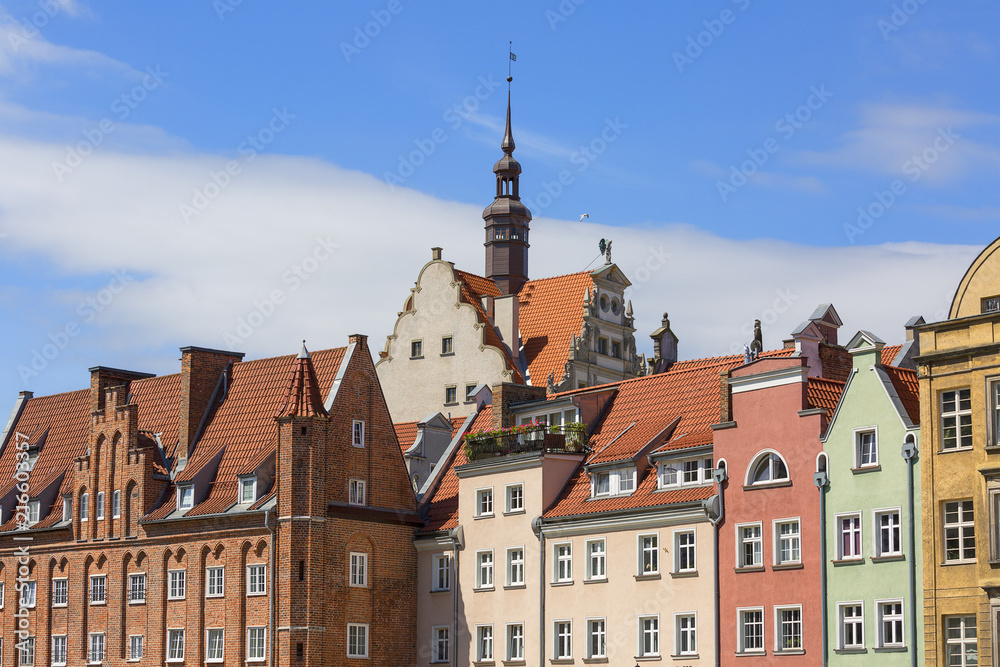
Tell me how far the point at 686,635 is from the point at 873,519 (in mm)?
10032

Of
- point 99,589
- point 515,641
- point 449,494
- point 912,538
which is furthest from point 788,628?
point 99,589

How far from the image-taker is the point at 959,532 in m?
57.4

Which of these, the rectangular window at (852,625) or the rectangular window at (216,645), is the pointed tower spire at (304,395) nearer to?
the rectangular window at (216,645)

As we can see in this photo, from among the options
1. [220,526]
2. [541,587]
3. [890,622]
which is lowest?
[890,622]

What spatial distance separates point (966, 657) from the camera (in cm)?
5653

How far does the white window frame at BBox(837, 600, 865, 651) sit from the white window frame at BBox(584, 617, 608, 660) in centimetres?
1201

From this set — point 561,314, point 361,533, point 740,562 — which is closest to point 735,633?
point 740,562

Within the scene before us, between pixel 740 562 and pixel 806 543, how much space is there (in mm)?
3346

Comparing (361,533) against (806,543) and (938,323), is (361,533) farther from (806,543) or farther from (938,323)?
(938,323)

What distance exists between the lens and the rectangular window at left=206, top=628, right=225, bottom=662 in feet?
261

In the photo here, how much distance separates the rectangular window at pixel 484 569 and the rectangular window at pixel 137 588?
1774 cm

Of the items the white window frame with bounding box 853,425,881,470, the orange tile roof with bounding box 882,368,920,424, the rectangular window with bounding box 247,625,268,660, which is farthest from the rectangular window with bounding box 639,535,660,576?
the rectangular window with bounding box 247,625,268,660

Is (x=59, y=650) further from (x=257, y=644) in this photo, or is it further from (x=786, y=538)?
(x=786, y=538)

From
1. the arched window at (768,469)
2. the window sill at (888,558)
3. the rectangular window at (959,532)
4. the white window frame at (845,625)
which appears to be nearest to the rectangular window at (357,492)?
the arched window at (768,469)
